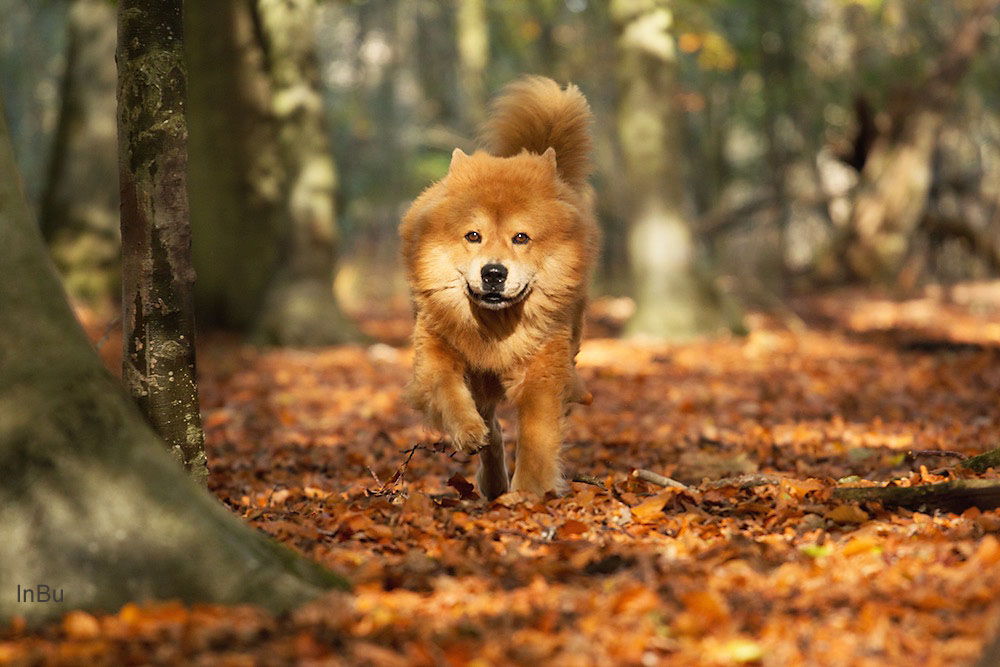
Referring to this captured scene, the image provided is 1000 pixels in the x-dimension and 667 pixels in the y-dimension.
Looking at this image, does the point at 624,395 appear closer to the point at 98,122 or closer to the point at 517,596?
the point at 517,596

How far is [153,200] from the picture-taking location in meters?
4.15

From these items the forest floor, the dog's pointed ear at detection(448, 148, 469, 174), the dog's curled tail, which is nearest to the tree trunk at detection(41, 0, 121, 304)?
the forest floor

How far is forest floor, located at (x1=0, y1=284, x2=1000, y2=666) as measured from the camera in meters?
2.91

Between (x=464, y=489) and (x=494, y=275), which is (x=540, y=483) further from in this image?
(x=494, y=275)

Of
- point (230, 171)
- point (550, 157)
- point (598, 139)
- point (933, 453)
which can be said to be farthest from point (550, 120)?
point (598, 139)

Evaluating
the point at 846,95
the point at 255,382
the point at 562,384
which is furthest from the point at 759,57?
the point at 562,384

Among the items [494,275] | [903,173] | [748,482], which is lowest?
[748,482]

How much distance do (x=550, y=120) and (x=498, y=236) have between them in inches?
43.3

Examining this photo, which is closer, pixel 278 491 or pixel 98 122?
pixel 278 491

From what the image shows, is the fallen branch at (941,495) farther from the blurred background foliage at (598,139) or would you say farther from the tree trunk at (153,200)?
the blurred background foliage at (598,139)

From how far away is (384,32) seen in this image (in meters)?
31.8

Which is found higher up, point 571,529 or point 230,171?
point 230,171

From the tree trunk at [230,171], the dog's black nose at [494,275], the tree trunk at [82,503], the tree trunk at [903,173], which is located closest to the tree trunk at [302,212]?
the tree trunk at [230,171]

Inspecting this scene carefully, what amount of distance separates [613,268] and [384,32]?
12.9m
